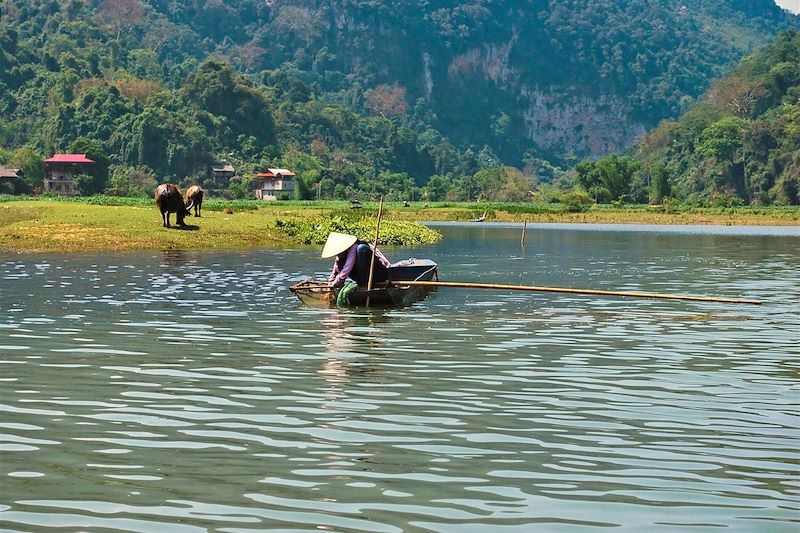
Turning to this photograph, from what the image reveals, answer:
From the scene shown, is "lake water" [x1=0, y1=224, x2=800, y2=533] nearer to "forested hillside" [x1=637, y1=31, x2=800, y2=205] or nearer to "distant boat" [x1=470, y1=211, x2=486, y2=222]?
"distant boat" [x1=470, y1=211, x2=486, y2=222]

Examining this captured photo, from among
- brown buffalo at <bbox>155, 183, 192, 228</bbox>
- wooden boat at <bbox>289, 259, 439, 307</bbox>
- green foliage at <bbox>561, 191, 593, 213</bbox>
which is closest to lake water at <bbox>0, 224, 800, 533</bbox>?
wooden boat at <bbox>289, 259, 439, 307</bbox>

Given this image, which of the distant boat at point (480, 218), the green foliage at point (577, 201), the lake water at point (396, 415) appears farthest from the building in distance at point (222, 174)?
the lake water at point (396, 415)

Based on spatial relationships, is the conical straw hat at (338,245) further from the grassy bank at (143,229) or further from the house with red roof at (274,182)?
the house with red roof at (274,182)

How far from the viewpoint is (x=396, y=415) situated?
15164 millimetres

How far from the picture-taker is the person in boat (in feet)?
91.5

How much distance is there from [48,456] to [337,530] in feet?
13.2

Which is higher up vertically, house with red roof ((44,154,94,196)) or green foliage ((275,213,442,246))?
house with red roof ((44,154,94,196))

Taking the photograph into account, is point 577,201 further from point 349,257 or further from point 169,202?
point 349,257

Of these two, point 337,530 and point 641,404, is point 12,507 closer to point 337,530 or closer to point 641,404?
point 337,530

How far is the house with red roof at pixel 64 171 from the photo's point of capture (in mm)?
141000

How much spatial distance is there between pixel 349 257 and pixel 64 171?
121 metres

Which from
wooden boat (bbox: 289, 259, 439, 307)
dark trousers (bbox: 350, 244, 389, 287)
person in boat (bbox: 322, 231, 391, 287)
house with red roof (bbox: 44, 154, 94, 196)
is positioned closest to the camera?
person in boat (bbox: 322, 231, 391, 287)

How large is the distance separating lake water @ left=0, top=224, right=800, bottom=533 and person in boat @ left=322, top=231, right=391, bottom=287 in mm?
1043

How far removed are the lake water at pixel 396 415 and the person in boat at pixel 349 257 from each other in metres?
1.04
